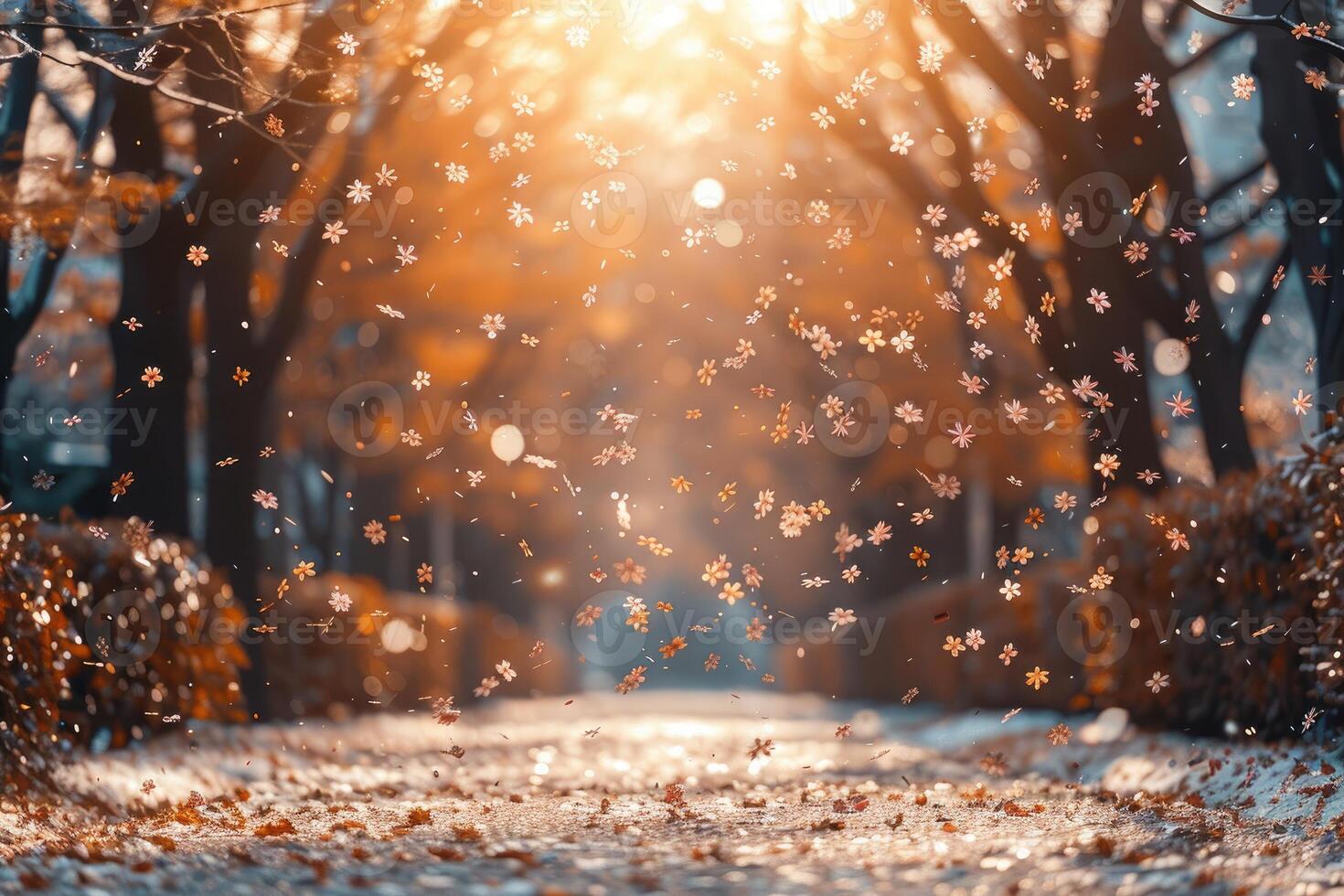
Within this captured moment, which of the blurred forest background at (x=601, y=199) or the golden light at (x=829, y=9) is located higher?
the golden light at (x=829, y=9)

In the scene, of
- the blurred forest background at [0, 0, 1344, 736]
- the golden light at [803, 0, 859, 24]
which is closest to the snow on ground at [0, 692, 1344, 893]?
the blurred forest background at [0, 0, 1344, 736]

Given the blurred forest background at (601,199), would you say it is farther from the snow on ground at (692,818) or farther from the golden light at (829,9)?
the snow on ground at (692,818)

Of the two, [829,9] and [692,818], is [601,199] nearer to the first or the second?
[829,9]

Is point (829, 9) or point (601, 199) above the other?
point (829, 9)

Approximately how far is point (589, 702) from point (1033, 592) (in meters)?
17.8

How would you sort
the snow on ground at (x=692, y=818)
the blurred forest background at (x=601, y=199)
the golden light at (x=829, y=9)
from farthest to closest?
the golden light at (x=829, y=9) → the blurred forest background at (x=601, y=199) → the snow on ground at (x=692, y=818)

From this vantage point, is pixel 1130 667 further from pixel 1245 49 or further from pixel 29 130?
pixel 29 130

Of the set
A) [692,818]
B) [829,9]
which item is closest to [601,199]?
[829,9]

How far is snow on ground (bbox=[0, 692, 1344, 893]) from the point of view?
5156 mm

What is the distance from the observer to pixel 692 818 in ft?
24.8

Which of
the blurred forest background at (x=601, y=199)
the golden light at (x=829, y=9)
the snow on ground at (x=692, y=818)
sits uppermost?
the golden light at (x=829, y=9)

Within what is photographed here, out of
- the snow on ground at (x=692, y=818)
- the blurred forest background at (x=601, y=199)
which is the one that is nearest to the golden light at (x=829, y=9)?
the blurred forest background at (x=601, y=199)

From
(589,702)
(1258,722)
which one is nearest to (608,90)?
(1258,722)

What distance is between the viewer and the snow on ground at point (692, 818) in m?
5.16
